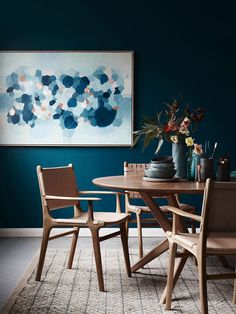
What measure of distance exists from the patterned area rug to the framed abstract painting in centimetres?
156

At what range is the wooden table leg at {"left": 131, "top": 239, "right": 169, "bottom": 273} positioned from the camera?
381cm

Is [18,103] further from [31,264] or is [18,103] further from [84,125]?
[31,264]

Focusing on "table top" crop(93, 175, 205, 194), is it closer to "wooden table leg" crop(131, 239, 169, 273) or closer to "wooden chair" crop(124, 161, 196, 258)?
"wooden chair" crop(124, 161, 196, 258)

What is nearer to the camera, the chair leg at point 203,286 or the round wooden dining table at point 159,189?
the chair leg at point 203,286

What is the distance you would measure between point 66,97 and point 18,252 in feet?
5.52

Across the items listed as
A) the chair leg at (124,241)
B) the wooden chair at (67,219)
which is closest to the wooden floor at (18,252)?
the wooden chair at (67,219)

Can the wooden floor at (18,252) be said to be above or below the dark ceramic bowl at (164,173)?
below

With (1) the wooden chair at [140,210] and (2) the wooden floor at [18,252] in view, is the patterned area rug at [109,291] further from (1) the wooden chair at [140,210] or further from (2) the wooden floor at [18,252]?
(1) the wooden chair at [140,210]

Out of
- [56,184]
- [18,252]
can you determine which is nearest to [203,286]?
[56,184]

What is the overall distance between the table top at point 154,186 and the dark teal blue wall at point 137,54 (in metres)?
1.74

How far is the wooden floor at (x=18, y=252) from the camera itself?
3.63 meters

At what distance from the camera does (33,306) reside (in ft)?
10.2

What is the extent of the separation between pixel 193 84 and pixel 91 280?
2568 mm

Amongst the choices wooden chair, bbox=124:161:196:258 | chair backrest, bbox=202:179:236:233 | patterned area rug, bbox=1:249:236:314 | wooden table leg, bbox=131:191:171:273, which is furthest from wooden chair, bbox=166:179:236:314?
wooden chair, bbox=124:161:196:258
